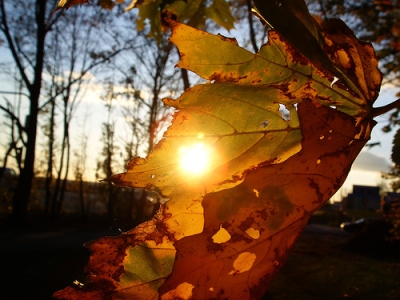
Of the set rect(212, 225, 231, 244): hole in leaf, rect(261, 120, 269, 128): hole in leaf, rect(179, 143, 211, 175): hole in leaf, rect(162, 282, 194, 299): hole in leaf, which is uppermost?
rect(261, 120, 269, 128): hole in leaf

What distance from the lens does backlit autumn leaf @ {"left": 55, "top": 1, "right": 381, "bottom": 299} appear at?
21.5 inches

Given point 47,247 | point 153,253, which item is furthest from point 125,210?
point 153,253

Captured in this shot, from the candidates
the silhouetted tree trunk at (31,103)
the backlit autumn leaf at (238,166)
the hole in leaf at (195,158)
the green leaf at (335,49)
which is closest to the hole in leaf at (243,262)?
the backlit autumn leaf at (238,166)

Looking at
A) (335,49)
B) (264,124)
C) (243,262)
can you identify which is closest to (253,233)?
(243,262)

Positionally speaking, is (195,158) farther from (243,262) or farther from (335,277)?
(335,277)

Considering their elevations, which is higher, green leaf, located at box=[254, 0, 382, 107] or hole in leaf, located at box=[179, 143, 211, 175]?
green leaf, located at box=[254, 0, 382, 107]

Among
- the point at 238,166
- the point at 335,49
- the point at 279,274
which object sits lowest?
the point at 279,274

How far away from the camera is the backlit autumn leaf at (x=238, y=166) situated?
0.55m

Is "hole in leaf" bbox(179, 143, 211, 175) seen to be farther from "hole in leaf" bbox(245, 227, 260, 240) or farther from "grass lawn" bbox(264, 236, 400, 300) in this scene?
"grass lawn" bbox(264, 236, 400, 300)

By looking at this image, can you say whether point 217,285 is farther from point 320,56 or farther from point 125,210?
point 125,210

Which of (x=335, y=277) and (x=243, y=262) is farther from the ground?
(x=243, y=262)

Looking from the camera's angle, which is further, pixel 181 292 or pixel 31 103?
pixel 31 103

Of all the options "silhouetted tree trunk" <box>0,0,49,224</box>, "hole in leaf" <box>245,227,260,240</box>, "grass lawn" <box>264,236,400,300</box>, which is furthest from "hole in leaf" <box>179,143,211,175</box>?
"silhouetted tree trunk" <box>0,0,49,224</box>

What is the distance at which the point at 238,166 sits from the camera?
588 mm
